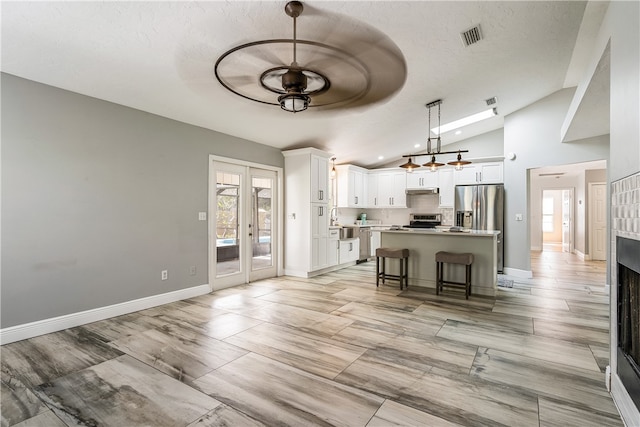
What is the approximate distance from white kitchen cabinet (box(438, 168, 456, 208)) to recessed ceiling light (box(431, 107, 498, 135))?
1.14m

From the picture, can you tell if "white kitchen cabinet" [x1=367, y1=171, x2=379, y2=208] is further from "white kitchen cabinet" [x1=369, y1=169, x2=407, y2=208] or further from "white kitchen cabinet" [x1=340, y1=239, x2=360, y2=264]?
"white kitchen cabinet" [x1=340, y1=239, x2=360, y2=264]

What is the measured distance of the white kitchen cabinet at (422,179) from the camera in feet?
25.1

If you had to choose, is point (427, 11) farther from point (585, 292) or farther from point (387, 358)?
point (585, 292)

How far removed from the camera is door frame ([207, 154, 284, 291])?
4.84m

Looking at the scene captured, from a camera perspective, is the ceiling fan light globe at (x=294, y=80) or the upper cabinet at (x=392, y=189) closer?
the ceiling fan light globe at (x=294, y=80)

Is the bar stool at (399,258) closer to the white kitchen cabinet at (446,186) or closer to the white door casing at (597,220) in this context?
the white kitchen cabinet at (446,186)

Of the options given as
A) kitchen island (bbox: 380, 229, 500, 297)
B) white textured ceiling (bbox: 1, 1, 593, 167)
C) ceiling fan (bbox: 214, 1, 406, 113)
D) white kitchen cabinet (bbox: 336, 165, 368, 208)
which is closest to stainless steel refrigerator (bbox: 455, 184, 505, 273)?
kitchen island (bbox: 380, 229, 500, 297)

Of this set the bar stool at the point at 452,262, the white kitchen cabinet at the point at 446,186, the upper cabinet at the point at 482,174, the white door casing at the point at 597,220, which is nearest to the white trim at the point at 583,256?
the white door casing at the point at 597,220

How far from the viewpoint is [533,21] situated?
3100mm

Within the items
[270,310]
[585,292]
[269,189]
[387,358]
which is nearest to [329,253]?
[269,189]

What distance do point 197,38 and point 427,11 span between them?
80.1 inches

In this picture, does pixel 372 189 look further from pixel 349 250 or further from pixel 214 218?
pixel 214 218

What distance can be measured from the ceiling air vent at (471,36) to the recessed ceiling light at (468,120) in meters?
2.88

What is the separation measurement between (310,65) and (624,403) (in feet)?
11.7
